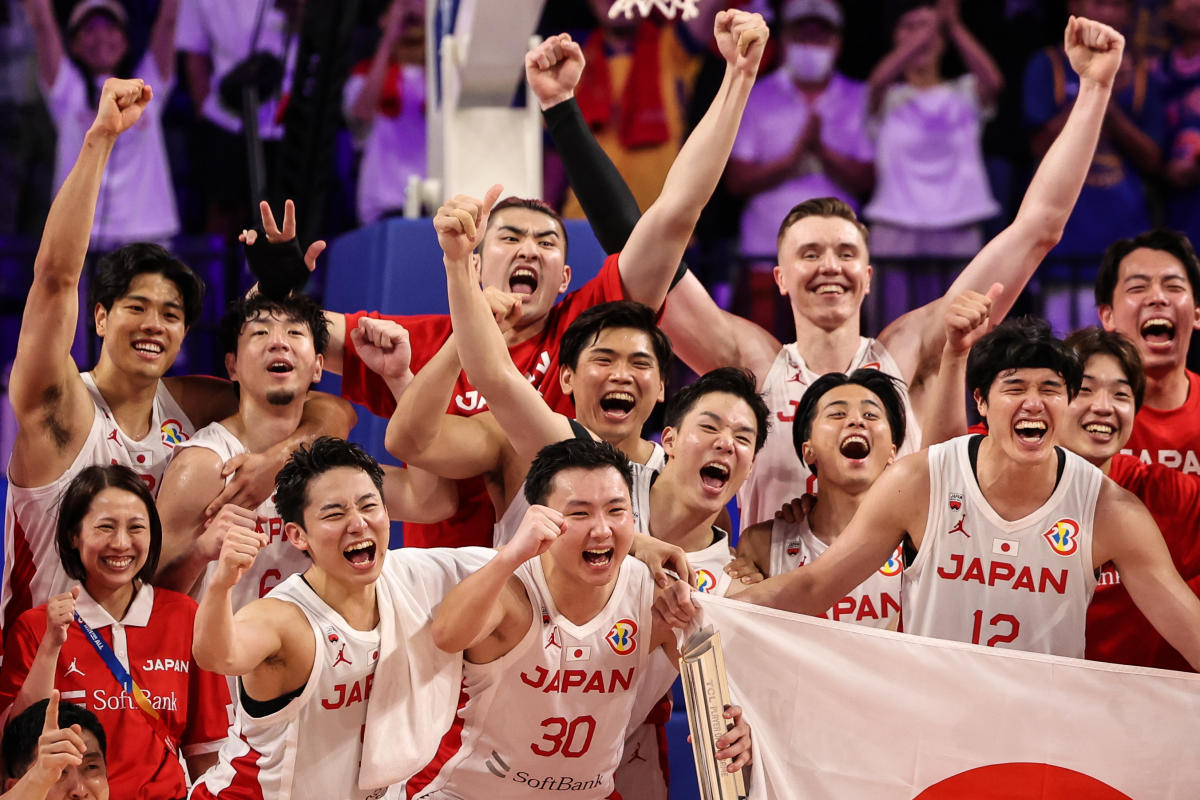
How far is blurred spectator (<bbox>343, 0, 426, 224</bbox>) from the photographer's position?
7.59 metres

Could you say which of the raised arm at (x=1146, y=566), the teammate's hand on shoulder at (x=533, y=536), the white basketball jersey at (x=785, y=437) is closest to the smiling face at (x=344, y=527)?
the teammate's hand on shoulder at (x=533, y=536)

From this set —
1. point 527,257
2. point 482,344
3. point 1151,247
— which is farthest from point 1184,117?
point 482,344

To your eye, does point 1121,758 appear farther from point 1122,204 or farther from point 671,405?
point 1122,204

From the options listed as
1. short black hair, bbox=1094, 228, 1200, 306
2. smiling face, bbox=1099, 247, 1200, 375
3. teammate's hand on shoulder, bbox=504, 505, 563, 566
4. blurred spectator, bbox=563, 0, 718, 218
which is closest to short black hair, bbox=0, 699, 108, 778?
teammate's hand on shoulder, bbox=504, 505, 563, 566

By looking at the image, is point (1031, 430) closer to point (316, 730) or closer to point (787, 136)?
point (316, 730)

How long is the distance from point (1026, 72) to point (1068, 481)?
15.6ft

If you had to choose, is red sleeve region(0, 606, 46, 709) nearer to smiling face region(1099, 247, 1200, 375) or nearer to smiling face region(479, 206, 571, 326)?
smiling face region(479, 206, 571, 326)

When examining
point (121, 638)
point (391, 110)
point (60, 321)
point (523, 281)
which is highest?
point (391, 110)

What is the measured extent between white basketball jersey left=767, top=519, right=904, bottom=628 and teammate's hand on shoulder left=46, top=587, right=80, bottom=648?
1839mm

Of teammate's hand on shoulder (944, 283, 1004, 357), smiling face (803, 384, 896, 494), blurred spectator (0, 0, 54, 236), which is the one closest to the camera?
teammate's hand on shoulder (944, 283, 1004, 357)

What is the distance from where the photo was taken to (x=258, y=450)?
4.25 m

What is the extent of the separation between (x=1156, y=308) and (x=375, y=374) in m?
2.42

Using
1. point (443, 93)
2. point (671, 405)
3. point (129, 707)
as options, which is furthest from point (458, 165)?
point (129, 707)

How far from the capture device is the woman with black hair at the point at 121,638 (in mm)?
3852
